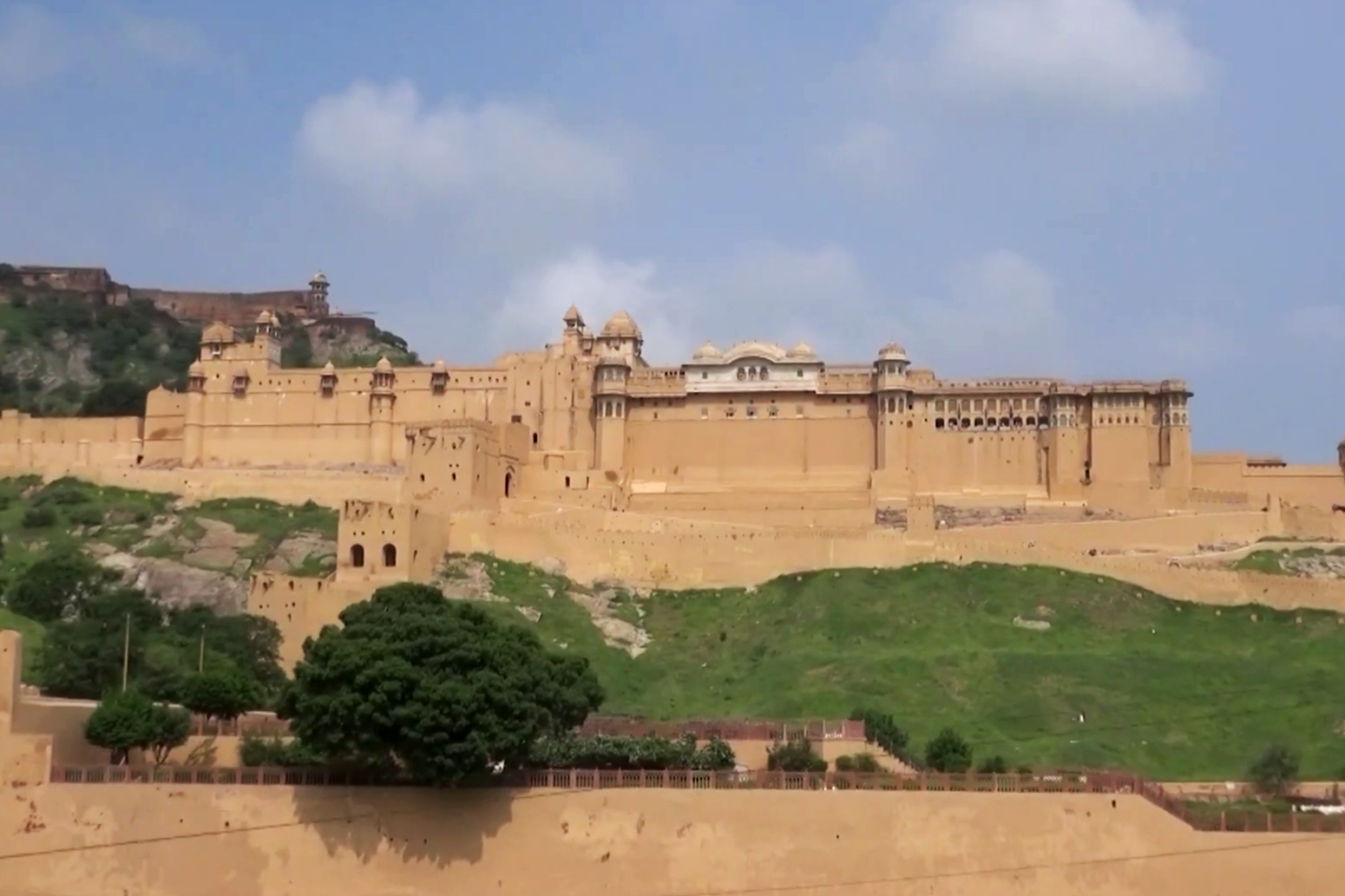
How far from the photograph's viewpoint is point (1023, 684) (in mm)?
47719

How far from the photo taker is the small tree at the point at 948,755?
3550cm

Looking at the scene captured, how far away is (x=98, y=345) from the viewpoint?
107562mm

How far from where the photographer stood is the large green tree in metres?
31.0

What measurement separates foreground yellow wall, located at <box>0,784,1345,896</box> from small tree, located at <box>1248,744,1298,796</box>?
8004 millimetres

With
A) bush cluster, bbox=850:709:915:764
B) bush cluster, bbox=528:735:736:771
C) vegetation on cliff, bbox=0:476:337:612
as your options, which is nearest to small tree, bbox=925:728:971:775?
bush cluster, bbox=850:709:915:764

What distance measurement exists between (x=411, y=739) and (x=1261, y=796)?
18.4 meters

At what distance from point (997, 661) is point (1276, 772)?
12.2 m

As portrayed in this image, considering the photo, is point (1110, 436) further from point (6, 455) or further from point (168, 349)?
point (168, 349)

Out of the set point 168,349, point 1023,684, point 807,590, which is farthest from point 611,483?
point 168,349

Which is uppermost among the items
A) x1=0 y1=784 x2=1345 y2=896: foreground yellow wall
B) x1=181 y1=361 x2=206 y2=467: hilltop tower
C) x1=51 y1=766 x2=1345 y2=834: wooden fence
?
x1=181 y1=361 x2=206 y2=467: hilltop tower

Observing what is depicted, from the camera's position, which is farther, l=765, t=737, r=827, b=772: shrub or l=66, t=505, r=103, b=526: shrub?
l=66, t=505, r=103, b=526: shrub

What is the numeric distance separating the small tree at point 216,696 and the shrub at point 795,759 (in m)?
11.7

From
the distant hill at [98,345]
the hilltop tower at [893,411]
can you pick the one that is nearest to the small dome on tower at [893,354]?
the hilltop tower at [893,411]

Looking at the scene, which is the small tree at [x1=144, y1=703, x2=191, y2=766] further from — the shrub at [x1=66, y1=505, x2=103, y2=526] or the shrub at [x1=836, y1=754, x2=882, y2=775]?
the shrub at [x1=66, y1=505, x2=103, y2=526]
